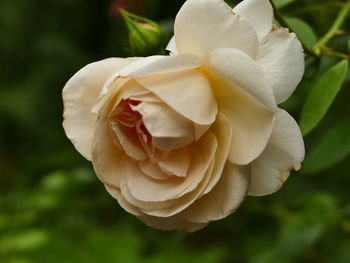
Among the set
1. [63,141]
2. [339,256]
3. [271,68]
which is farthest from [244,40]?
[63,141]

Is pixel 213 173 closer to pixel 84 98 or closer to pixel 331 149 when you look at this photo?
pixel 84 98

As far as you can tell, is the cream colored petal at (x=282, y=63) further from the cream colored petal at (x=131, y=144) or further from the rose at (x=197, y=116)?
the cream colored petal at (x=131, y=144)

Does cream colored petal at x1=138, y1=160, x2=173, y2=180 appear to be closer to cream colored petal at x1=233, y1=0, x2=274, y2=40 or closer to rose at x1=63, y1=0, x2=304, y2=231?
rose at x1=63, y1=0, x2=304, y2=231

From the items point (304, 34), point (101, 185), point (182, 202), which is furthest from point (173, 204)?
point (101, 185)

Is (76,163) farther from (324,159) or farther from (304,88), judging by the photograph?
(324,159)

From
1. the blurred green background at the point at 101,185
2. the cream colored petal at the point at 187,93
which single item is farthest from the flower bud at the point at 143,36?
the cream colored petal at the point at 187,93

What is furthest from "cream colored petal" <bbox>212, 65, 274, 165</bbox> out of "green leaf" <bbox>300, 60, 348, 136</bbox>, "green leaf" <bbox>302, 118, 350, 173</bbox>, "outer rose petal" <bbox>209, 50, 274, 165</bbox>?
"green leaf" <bbox>302, 118, 350, 173</bbox>
